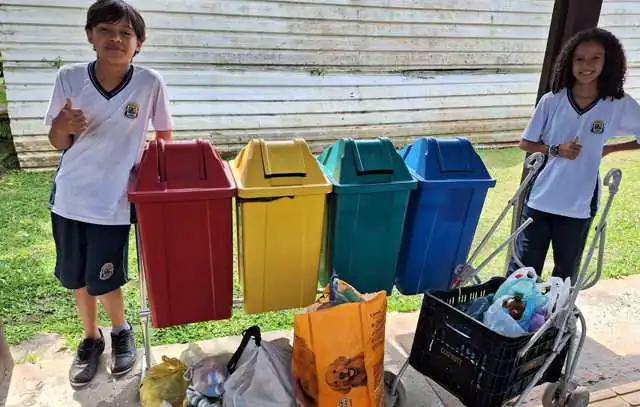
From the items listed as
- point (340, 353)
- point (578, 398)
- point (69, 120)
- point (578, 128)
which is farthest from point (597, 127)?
point (69, 120)

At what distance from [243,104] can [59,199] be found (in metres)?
4.54

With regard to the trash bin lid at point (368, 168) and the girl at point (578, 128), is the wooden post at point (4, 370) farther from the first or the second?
the girl at point (578, 128)

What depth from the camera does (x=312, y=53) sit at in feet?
22.2

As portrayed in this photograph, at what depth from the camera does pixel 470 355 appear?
2129 mm

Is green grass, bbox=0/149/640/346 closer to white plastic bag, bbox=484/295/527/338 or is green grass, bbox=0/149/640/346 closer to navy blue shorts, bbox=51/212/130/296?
navy blue shorts, bbox=51/212/130/296

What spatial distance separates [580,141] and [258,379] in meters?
1.95

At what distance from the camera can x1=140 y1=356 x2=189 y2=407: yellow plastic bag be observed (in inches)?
92.4

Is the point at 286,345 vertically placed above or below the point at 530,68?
below

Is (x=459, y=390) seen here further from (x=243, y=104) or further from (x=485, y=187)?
(x=243, y=104)

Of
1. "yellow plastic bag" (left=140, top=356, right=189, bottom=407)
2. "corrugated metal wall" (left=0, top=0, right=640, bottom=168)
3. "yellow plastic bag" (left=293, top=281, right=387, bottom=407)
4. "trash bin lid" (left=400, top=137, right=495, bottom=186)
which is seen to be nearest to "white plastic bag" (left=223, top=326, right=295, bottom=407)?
"yellow plastic bag" (left=293, top=281, right=387, bottom=407)

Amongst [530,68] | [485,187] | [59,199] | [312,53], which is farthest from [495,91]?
[59,199]

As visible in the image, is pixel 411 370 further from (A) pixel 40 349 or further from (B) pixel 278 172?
(A) pixel 40 349

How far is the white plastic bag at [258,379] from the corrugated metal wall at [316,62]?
4.63m

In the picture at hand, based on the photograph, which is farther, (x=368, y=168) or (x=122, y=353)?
(x=122, y=353)
